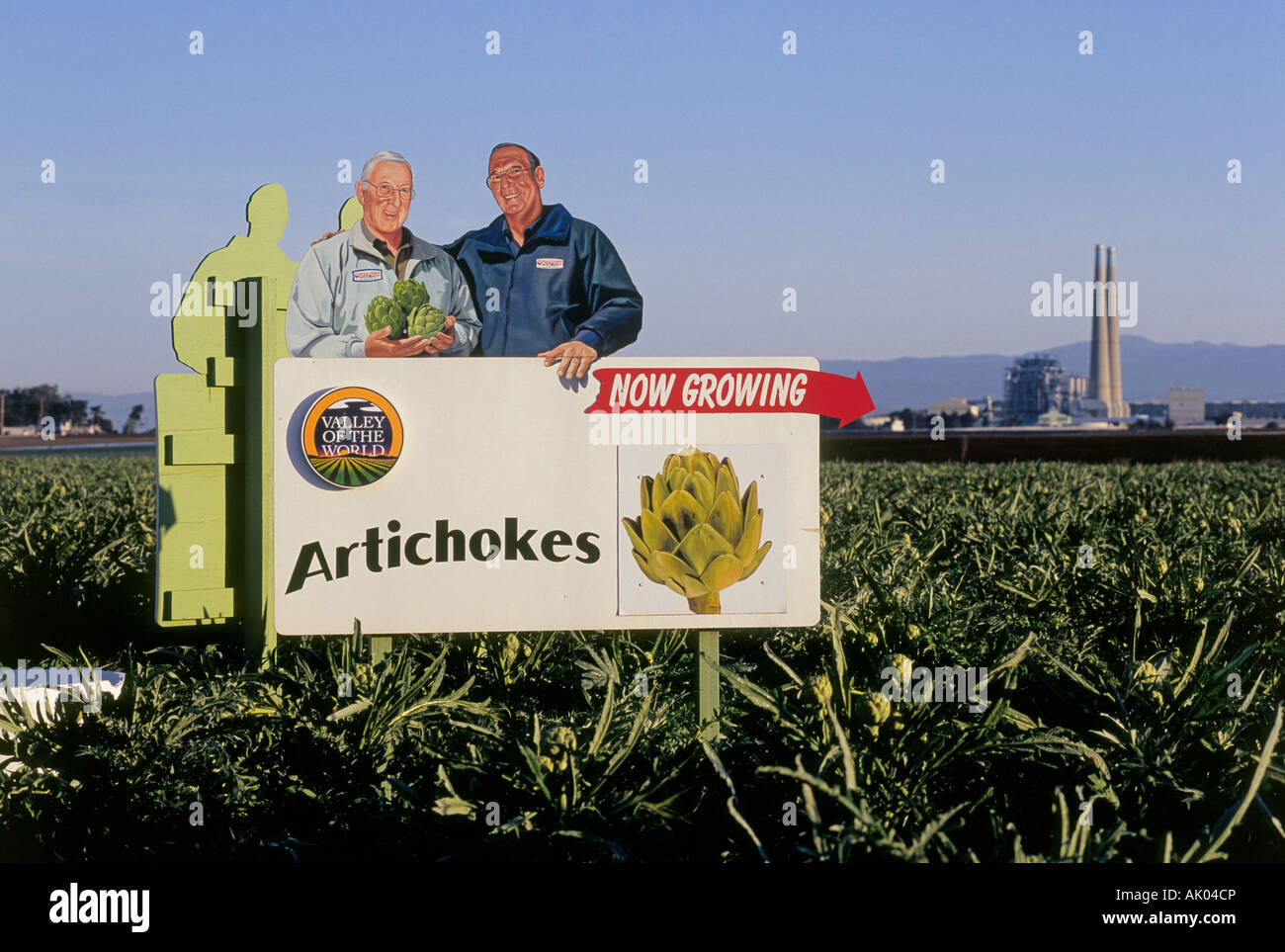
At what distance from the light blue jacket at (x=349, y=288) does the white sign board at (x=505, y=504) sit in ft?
1.31

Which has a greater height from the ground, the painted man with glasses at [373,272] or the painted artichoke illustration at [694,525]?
the painted man with glasses at [373,272]

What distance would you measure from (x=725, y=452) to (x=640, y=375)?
448 millimetres

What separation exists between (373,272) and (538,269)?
26.7 inches

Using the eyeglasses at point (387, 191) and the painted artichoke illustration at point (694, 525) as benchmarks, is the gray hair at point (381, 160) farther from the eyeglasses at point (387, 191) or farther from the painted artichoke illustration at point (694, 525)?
the painted artichoke illustration at point (694, 525)

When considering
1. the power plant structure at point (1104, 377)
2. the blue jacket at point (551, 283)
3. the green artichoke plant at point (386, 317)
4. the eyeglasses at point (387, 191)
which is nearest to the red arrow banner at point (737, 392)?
the blue jacket at point (551, 283)

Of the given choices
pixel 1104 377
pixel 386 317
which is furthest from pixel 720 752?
pixel 1104 377

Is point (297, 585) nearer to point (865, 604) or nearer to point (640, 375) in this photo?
point (640, 375)

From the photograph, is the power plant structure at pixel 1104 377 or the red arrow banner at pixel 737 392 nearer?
the red arrow banner at pixel 737 392

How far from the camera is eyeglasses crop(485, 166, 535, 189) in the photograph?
4387 mm

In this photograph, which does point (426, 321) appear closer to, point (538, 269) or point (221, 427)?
point (538, 269)

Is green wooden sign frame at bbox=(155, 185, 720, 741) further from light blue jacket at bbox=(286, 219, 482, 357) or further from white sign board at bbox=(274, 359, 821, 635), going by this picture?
white sign board at bbox=(274, 359, 821, 635)

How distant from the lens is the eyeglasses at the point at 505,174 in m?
4.39
